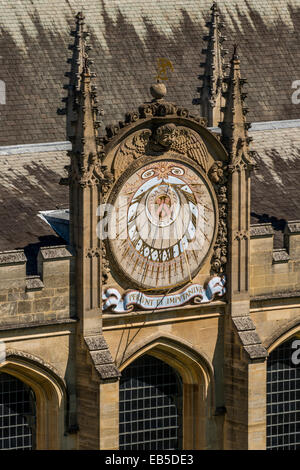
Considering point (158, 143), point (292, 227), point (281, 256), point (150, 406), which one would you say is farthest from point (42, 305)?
point (292, 227)

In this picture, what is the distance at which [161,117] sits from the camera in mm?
57750

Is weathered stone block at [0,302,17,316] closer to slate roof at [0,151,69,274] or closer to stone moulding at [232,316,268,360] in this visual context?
slate roof at [0,151,69,274]

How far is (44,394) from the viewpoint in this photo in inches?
2287

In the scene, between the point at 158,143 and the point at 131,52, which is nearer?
the point at 158,143

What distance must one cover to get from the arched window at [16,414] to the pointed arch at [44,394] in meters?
0.24

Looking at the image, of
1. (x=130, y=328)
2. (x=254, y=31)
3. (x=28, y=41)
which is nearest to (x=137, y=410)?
(x=130, y=328)

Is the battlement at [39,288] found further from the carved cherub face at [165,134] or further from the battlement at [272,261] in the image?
the battlement at [272,261]

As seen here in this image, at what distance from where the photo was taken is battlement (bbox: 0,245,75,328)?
184ft

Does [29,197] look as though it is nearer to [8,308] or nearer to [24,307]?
[24,307]

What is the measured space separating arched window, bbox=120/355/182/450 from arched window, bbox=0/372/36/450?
10.8 feet

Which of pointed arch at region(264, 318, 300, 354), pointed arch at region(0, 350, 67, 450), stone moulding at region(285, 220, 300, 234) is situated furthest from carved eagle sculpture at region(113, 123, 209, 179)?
pointed arch at region(264, 318, 300, 354)

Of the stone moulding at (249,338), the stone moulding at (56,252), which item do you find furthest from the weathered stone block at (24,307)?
the stone moulding at (249,338)

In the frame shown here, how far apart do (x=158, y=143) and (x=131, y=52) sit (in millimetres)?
15372
